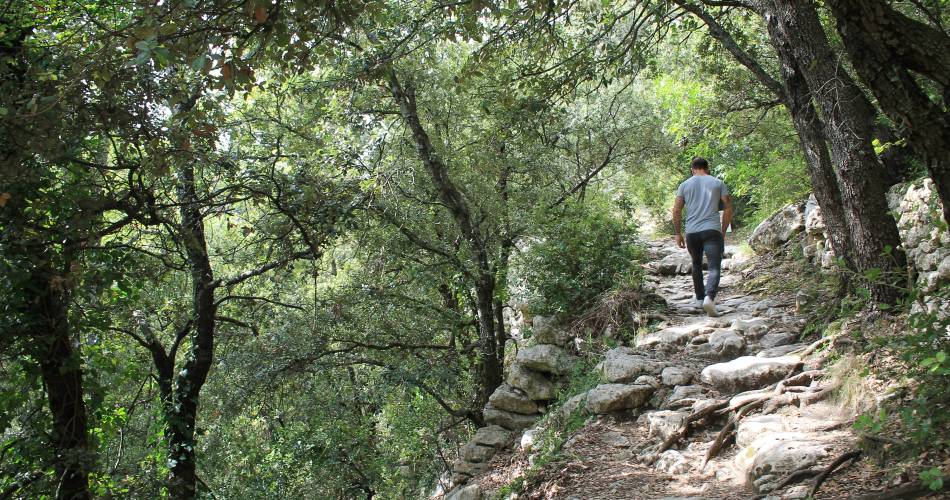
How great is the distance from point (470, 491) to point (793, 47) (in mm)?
5330

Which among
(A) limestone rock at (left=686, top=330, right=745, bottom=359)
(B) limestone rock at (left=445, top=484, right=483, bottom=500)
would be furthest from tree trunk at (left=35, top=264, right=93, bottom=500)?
(A) limestone rock at (left=686, top=330, right=745, bottom=359)

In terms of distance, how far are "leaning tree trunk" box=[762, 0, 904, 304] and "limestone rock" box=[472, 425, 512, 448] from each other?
4452 mm

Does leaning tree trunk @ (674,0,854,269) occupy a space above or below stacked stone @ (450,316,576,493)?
above

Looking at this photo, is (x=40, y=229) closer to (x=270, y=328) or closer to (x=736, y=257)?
(x=270, y=328)

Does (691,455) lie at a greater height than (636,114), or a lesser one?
lesser

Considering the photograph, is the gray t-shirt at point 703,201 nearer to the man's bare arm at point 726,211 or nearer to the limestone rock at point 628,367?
the man's bare arm at point 726,211

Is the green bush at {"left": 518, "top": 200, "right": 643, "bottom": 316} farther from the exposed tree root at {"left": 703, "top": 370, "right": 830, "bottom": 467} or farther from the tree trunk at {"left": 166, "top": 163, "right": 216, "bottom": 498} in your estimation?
the tree trunk at {"left": 166, "top": 163, "right": 216, "bottom": 498}

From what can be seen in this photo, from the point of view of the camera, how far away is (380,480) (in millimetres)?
13352

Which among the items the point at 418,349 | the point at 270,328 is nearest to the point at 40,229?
the point at 270,328

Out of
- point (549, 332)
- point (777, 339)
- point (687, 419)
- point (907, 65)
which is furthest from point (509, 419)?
point (907, 65)

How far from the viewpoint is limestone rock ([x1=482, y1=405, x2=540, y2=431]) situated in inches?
331

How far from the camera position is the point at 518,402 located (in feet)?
27.7

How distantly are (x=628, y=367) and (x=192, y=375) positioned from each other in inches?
224

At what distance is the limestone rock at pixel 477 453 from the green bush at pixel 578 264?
2.01 meters
